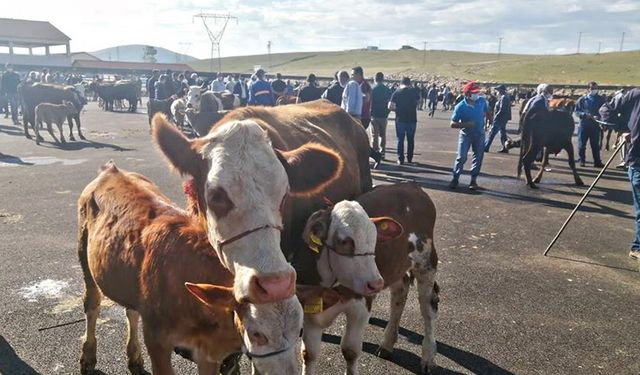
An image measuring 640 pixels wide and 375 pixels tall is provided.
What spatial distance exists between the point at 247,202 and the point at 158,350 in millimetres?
1125

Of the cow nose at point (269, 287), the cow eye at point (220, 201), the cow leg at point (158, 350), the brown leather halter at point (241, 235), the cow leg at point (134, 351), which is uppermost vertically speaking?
the cow eye at point (220, 201)

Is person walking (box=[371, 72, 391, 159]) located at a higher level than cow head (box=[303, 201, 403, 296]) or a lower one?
higher

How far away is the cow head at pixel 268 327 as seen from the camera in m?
2.24

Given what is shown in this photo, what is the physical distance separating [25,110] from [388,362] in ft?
58.2

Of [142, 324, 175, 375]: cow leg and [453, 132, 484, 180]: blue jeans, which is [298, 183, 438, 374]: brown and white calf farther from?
[453, 132, 484, 180]: blue jeans

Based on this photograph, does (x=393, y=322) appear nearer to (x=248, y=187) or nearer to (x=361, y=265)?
(x=361, y=265)

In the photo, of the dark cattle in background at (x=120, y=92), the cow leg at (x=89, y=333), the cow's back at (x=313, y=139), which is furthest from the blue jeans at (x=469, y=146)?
the dark cattle in background at (x=120, y=92)

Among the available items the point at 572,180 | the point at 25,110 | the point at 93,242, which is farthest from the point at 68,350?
the point at 25,110

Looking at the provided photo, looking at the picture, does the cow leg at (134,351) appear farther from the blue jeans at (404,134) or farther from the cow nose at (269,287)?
the blue jeans at (404,134)

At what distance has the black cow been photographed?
441 inches

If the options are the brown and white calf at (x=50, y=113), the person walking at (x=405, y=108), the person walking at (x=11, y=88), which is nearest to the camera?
the person walking at (x=405, y=108)

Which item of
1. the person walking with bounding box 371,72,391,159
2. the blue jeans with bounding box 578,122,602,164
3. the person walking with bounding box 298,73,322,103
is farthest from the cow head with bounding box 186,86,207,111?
the blue jeans with bounding box 578,122,602,164

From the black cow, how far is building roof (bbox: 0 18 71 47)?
237 feet

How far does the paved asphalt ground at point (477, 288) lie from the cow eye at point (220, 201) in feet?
3.82
